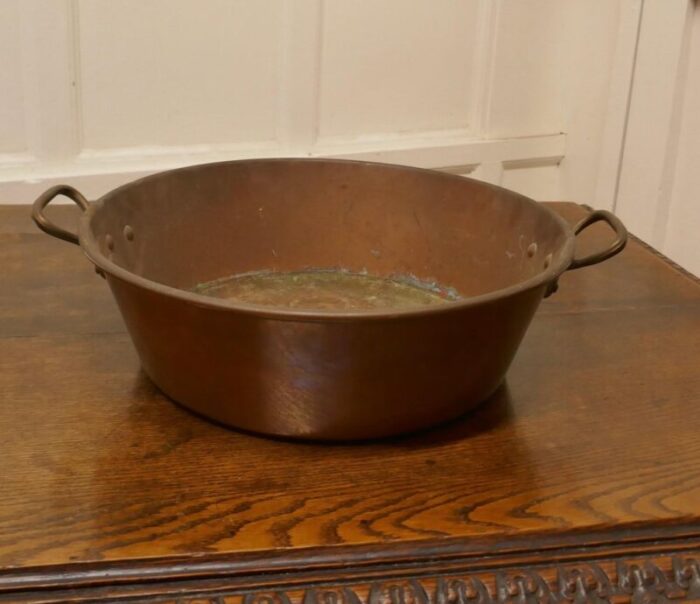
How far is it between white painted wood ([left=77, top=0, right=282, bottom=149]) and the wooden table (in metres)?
0.89

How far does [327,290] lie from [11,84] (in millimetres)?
879

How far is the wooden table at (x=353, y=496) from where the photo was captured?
539 mm

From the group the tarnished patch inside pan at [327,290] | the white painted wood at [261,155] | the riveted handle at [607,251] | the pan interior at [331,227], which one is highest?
the riveted handle at [607,251]

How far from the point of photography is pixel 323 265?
99 cm

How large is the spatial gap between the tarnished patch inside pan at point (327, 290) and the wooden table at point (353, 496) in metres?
0.15

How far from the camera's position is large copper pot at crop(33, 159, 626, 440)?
590 millimetres

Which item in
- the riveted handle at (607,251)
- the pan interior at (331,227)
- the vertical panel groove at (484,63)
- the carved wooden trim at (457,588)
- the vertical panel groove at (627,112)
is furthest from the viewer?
the vertical panel groove at (484,63)

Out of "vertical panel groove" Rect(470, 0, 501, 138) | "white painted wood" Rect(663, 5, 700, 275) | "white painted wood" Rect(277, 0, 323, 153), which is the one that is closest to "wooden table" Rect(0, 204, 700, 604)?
"white painted wood" Rect(663, 5, 700, 275)

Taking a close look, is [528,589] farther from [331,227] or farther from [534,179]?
[534,179]

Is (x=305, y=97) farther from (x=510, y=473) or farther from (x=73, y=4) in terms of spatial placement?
(x=510, y=473)

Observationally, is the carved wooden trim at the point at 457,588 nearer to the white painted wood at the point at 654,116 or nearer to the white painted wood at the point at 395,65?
the white painted wood at the point at 654,116

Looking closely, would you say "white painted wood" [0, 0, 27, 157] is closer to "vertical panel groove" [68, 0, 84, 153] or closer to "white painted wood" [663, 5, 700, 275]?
"vertical panel groove" [68, 0, 84, 153]

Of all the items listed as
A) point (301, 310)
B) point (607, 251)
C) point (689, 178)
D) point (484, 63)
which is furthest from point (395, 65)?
point (301, 310)

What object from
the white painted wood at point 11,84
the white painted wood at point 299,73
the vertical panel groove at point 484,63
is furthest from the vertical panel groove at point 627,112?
the white painted wood at point 11,84
